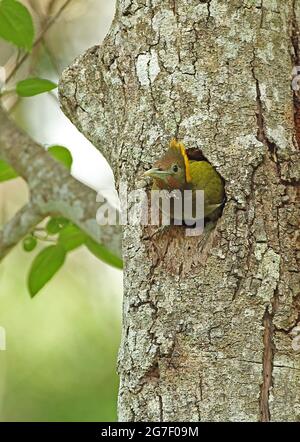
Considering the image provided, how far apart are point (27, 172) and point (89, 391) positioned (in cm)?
229

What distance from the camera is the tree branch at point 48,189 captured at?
3523mm

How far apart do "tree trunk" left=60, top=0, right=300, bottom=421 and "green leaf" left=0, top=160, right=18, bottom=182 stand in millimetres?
857

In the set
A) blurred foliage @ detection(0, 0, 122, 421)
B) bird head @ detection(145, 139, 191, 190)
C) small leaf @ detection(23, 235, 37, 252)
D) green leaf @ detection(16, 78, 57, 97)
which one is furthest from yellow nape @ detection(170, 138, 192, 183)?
blurred foliage @ detection(0, 0, 122, 421)

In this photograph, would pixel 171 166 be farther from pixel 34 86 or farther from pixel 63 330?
pixel 63 330

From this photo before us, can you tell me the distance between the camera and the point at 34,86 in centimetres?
324

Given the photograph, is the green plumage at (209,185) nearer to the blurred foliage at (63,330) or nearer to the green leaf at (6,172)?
the green leaf at (6,172)

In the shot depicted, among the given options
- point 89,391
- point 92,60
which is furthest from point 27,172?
point 89,391

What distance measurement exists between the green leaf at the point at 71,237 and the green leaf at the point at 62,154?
0.26 m

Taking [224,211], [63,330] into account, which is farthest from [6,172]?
[63,330]

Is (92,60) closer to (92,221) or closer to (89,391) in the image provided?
(92,221)

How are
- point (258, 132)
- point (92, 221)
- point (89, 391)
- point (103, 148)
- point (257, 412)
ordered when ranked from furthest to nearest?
point (89, 391) → point (92, 221) → point (103, 148) → point (258, 132) → point (257, 412)

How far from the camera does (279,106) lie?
263 centimetres

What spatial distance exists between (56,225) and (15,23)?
877 mm

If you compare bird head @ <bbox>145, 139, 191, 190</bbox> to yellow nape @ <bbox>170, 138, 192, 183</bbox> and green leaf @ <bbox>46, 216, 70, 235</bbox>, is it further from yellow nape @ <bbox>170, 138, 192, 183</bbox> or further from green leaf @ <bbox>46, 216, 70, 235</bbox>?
green leaf @ <bbox>46, 216, 70, 235</bbox>
